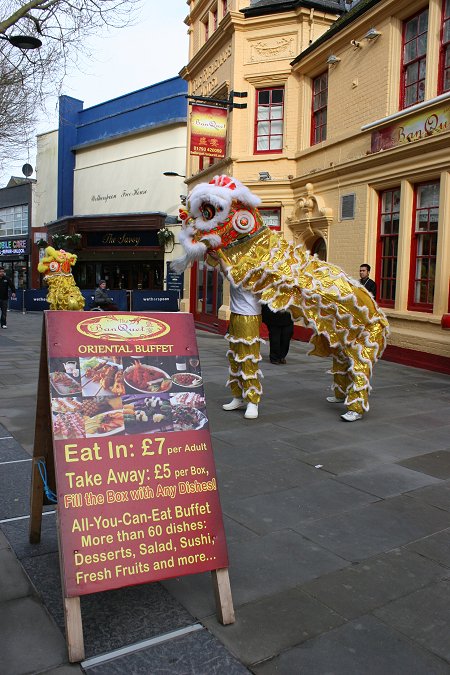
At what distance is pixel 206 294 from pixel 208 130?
5.31 m

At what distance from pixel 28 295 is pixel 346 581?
2420 cm

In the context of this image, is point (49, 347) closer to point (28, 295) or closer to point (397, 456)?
point (397, 456)

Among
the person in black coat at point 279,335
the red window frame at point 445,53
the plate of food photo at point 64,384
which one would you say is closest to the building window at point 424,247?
the red window frame at point 445,53

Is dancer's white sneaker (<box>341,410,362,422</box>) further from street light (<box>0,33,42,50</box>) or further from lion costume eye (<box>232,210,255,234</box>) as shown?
street light (<box>0,33,42,50</box>)

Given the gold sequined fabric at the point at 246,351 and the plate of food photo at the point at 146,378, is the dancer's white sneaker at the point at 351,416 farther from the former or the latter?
the plate of food photo at the point at 146,378

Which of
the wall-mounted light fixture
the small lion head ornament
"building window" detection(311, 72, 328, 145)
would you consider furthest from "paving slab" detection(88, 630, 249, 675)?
"building window" detection(311, 72, 328, 145)

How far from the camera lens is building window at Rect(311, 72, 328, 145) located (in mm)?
13891

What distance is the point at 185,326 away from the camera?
3051 millimetres

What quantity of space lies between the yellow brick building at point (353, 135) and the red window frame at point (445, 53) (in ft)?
0.06

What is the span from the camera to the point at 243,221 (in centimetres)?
646

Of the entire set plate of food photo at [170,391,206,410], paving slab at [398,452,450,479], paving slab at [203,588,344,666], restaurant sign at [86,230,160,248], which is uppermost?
restaurant sign at [86,230,160,248]

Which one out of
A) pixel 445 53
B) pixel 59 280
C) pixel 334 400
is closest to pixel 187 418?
pixel 334 400

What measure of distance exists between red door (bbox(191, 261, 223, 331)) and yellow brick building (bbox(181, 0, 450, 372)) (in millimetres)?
105

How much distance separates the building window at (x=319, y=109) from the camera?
13891 mm
